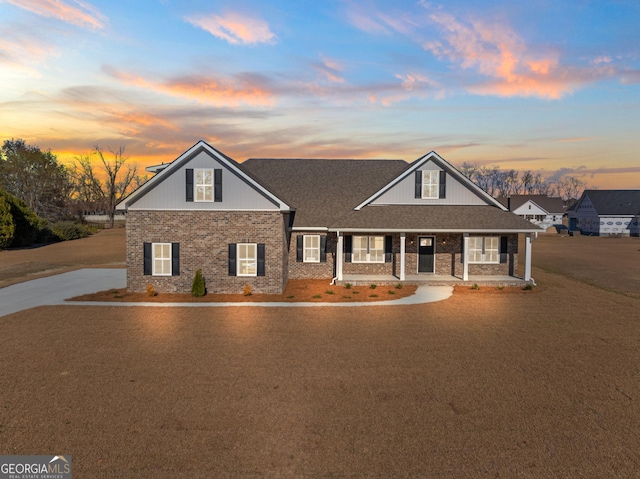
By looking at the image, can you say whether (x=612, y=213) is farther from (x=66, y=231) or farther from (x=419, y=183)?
(x=66, y=231)

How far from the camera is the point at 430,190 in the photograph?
21.3m

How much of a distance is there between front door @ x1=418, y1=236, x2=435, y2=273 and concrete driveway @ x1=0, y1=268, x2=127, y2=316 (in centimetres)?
1540

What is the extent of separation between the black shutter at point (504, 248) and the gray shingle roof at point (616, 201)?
57.8 meters

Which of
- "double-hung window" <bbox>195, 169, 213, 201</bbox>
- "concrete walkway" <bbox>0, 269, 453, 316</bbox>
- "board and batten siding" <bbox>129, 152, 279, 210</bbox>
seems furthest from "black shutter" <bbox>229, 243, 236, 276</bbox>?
"double-hung window" <bbox>195, 169, 213, 201</bbox>

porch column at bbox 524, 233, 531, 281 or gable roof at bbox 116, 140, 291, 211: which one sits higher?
gable roof at bbox 116, 140, 291, 211

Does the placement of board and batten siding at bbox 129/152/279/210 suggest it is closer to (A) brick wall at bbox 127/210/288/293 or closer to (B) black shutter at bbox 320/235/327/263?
(A) brick wall at bbox 127/210/288/293

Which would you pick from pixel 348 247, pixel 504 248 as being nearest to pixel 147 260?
pixel 348 247

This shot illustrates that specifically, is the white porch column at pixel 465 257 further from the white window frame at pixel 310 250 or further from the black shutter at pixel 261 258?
the black shutter at pixel 261 258

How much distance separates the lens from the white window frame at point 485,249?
21.1m

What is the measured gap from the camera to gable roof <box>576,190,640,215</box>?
64.8 metres

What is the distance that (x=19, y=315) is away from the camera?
45.8 feet

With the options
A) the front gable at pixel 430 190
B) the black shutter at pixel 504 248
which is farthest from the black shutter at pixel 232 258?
the black shutter at pixel 504 248

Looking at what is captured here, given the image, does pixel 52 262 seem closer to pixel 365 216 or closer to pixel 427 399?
pixel 365 216

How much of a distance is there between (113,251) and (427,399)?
119 ft
